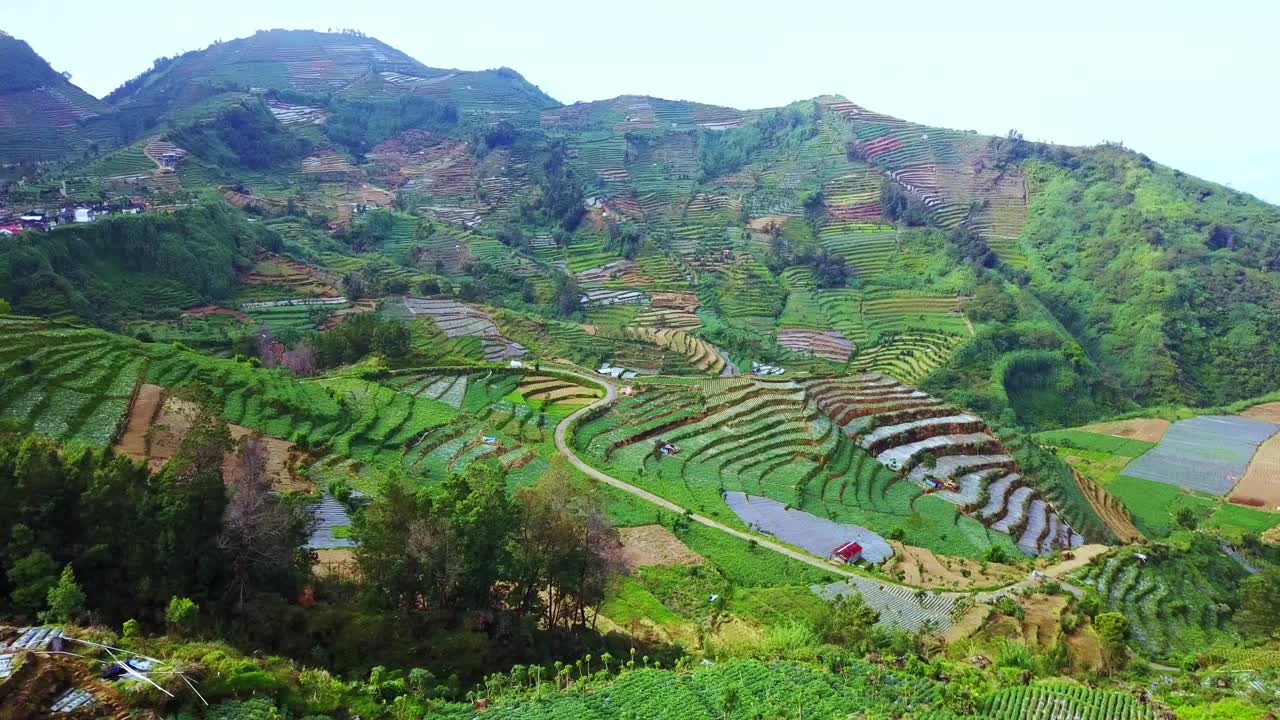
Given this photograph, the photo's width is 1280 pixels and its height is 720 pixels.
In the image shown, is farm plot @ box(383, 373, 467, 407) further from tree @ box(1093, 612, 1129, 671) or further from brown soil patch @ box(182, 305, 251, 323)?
tree @ box(1093, 612, 1129, 671)

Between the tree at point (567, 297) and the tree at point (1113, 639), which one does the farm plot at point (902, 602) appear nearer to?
the tree at point (1113, 639)

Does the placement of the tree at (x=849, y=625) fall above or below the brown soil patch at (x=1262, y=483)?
above

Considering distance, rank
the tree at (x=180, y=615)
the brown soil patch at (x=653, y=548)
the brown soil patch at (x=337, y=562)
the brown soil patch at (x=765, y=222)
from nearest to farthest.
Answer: the tree at (x=180, y=615)
the brown soil patch at (x=337, y=562)
the brown soil patch at (x=653, y=548)
the brown soil patch at (x=765, y=222)

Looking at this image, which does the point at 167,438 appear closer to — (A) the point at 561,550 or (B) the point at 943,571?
(A) the point at 561,550

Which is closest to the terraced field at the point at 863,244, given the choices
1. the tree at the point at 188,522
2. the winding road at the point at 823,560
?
the winding road at the point at 823,560

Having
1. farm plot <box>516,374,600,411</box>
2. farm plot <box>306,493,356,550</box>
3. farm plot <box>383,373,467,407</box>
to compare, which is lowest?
farm plot <box>306,493,356,550</box>

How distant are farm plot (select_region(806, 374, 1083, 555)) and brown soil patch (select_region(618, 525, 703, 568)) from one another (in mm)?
16893

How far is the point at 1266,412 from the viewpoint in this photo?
6544cm

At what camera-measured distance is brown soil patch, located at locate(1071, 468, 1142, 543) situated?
43.5 m

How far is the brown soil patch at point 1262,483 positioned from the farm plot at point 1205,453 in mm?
502

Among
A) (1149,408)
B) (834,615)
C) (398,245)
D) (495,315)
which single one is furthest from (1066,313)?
(398,245)

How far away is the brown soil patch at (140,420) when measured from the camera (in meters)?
28.0

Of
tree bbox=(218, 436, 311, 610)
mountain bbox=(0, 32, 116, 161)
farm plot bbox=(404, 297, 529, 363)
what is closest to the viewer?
tree bbox=(218, 436, 311, 610)

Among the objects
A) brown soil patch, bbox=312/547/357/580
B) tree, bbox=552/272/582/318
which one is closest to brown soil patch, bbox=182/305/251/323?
tree, bbox=552/272/582/318
